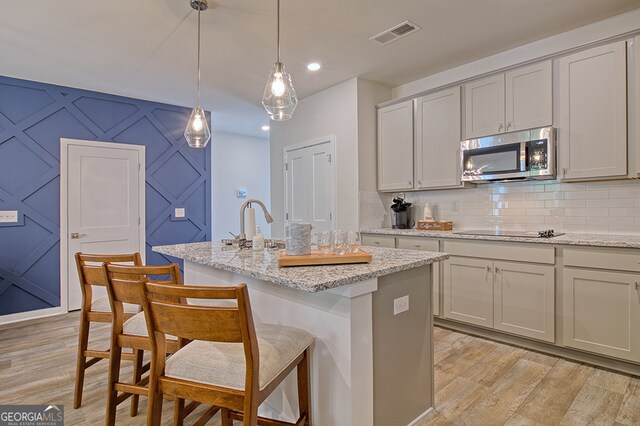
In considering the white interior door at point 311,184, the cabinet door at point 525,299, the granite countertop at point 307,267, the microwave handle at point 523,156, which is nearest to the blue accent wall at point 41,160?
the white interior door at point 311,184

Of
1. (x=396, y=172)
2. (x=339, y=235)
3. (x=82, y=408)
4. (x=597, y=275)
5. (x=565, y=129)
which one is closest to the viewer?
(x=339, y=235)

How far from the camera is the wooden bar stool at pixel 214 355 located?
1143 millimetres

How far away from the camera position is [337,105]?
14.0ft

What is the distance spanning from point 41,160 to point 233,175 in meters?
3.38

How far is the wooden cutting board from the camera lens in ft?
5.55

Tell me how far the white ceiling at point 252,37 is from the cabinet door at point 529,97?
368 millimetres

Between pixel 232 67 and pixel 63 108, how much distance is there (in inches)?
87.7

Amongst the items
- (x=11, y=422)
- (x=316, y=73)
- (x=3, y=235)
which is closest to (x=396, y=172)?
(x=316, y=73)

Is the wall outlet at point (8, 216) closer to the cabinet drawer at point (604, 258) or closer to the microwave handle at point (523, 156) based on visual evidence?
the microwave handle at point (523, 156)

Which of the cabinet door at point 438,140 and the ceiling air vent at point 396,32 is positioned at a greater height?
the ceiling air vent at point 396,32

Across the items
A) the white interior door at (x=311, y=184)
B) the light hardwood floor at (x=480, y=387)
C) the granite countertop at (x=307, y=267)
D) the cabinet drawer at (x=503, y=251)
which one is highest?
the white interior door at (x=311, y=184)

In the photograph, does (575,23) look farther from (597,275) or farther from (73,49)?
(73,49)

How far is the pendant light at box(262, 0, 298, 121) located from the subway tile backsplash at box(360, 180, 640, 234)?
2.03 m

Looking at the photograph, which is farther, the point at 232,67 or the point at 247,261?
the point at 232,67
